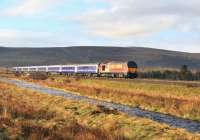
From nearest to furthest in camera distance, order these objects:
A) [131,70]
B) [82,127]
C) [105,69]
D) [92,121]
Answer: [82,127] < [92,121] < [131,70] < [105,69]

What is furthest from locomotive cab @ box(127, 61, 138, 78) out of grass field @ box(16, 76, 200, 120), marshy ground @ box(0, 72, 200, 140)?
marshy ground @ box(0, 72, 200, 140)

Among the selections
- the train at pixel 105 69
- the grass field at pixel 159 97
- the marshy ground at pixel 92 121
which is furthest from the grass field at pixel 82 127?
the train at pixel 105 69

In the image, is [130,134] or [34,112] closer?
[130,134]

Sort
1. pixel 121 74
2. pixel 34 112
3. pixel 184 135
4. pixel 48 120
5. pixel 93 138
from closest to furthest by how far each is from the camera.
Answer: pixel 93 138 → pixel 184 135 → pixel 48 120 → pixel 34 112 → pixel 121 74

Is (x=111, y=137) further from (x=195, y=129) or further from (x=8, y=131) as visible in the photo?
(x=195, y=129)

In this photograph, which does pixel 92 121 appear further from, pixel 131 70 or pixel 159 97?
pixel 131 70

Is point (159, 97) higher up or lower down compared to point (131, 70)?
lower down

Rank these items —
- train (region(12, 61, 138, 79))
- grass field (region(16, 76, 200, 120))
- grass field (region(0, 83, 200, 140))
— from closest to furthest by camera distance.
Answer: grass field (region(0, 83, 200, 140)), grass field (region(16, 76, 200, 120)), train (region(12, 61, 138, 79))

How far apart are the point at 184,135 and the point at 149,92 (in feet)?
89.7

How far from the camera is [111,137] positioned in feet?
66.0

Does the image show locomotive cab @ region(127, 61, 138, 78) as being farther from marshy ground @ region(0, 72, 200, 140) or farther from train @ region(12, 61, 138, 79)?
marshy ground @ region(0, 72, 200, 140)

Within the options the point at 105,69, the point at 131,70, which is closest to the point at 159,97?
the point at 131,70

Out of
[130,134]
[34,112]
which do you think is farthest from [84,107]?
[130,134]

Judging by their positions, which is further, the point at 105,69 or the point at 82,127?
the point at 105,69
